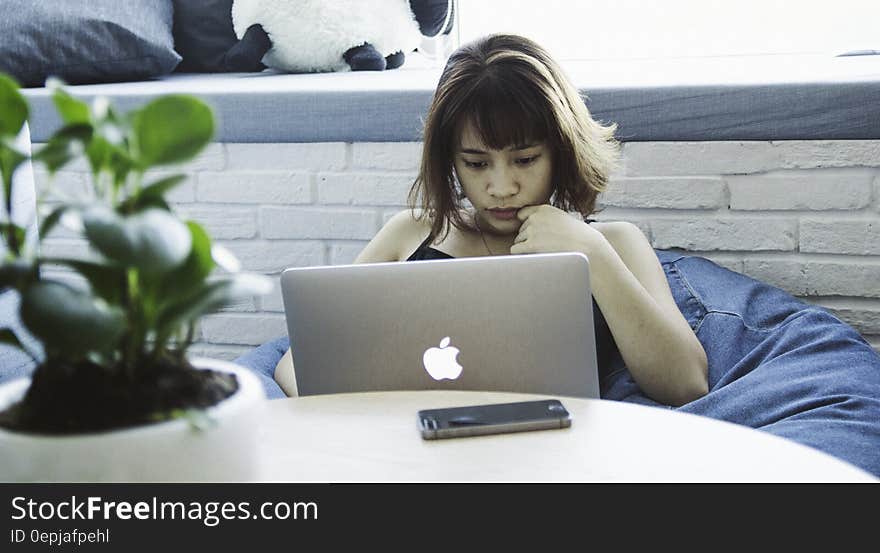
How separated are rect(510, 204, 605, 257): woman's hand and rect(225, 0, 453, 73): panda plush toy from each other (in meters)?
0.79

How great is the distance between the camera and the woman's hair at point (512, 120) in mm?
1514

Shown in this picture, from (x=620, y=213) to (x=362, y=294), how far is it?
3.12 feet

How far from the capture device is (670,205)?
5.93 feet

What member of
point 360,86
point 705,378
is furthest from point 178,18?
point 705,378

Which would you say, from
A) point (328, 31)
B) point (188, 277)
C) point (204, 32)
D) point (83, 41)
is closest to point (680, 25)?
point (328, 31)

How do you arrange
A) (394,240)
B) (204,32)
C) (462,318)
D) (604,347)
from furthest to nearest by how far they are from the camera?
(204,32) → (394,240) → (604,347) → (462,318)

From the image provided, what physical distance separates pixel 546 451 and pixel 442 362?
215 mm

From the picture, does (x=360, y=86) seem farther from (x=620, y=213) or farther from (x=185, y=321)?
(x=185, y=321)

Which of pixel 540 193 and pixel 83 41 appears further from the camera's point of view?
pixel 83 41

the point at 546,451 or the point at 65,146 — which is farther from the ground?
the point at 65,146

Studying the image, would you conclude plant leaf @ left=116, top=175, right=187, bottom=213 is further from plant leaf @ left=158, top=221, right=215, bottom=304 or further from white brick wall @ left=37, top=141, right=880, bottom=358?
white brick wall @ left=37, top=141, right=880, bottom=358

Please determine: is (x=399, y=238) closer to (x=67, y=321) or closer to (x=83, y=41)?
(x=83, y=41)

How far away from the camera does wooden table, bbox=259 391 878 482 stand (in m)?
0.75
